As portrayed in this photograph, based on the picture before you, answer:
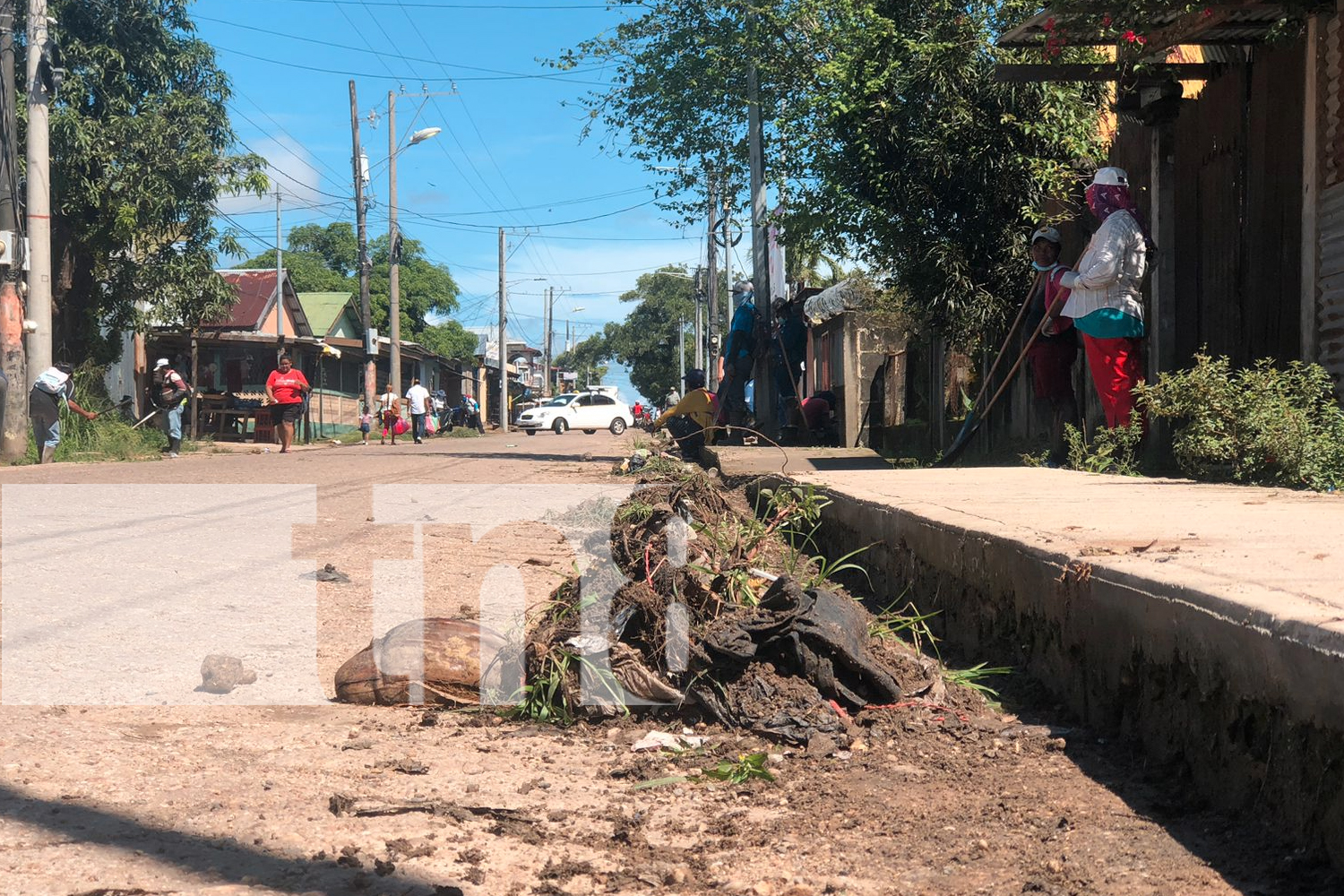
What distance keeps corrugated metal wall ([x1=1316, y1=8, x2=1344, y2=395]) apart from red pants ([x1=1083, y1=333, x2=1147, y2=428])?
1.02 meters

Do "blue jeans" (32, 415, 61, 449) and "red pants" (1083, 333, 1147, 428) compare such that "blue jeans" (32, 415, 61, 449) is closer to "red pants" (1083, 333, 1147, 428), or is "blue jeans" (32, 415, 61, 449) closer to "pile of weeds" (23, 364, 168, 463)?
"pile of weeds" (23, 364, 168, 463)

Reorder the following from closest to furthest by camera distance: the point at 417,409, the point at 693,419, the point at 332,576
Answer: the point at 332,576 < the point at 693,419 < the point at 417,409

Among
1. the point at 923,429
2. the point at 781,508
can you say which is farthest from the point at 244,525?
the point at 923,429

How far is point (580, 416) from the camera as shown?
1831 inches

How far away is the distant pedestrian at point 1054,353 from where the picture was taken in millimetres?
8164

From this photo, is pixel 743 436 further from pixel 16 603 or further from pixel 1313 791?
pixel 1313 791

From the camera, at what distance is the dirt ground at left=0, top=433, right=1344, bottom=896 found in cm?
237

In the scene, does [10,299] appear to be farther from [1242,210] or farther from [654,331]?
[654,331]

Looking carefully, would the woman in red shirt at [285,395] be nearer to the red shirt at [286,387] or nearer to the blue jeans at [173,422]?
the red shirt at [286,387]

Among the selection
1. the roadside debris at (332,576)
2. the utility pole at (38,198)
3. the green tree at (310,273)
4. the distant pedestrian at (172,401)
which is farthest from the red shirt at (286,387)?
the green tree at (310,273)

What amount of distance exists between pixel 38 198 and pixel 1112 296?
13886 millimetres

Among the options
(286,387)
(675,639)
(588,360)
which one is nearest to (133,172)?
(286,387)

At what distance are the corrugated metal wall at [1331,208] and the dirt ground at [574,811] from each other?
4.06 meters

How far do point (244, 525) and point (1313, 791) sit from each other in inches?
273
